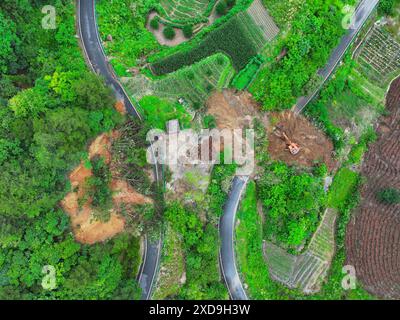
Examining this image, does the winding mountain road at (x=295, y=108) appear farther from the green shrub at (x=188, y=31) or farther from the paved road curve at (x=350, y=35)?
the green shrub at (x=188, y=31)

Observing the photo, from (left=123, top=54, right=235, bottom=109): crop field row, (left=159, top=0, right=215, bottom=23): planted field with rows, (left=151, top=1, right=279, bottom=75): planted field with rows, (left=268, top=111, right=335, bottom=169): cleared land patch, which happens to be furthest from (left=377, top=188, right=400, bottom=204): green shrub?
(left=159, top=0, right=215, bottom=23): planted field with rows

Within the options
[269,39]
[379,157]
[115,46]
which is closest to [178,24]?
[115,46]

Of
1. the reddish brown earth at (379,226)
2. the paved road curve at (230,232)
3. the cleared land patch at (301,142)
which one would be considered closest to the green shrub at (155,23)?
the cleared land patch at (301,142)

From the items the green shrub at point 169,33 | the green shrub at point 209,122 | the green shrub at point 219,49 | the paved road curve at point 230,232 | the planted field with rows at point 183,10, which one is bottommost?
the paved road curve at point 230,232

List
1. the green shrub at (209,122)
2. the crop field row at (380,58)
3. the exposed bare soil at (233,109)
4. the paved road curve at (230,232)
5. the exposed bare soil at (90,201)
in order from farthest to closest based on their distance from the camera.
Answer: the crop field row at (380,58), the paved road curve at (230,232), the exposed bare soil at (233,109), the green shrub at (209,122), the exposed bare soil at (90,201)

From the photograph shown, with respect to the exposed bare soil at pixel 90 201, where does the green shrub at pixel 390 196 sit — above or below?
below

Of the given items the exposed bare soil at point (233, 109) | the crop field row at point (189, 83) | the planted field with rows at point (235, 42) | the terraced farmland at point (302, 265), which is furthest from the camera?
the terraced farmland at point (302, 265)

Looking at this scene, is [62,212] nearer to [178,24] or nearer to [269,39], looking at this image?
[178,24]
